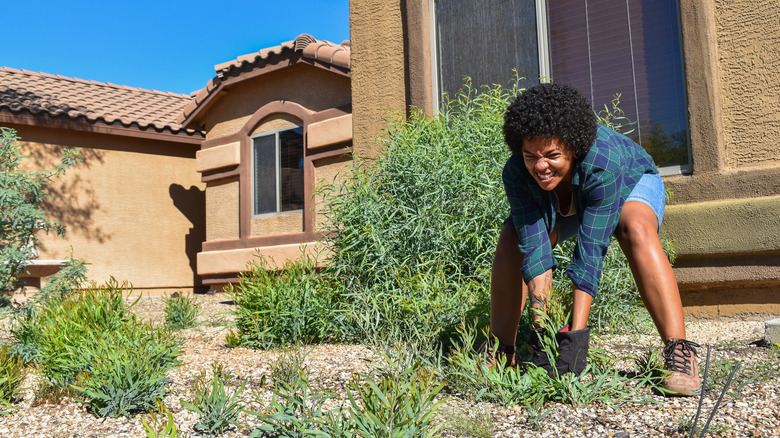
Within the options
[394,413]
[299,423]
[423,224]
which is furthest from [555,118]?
[423,224]

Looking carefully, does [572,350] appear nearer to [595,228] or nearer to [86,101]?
[595,228]

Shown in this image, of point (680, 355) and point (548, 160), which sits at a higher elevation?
point (548, 160)

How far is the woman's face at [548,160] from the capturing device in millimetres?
2520

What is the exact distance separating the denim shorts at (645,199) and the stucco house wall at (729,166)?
2032 mm

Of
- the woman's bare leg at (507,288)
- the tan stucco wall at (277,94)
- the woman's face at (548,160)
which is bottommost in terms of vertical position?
the woman's bare leg at (507,288)

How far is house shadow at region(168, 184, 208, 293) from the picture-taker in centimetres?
1251

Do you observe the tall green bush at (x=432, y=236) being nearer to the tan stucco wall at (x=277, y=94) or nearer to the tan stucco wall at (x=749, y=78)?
the tan stucco wall at (x=749, y=78)

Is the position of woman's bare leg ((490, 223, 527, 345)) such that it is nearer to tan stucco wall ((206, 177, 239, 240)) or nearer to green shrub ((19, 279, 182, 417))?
green shrub ((19, 279, 182, 417))

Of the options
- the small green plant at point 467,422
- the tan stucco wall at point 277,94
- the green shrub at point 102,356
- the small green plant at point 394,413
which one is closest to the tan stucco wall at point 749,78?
the small green plant at point 467,422

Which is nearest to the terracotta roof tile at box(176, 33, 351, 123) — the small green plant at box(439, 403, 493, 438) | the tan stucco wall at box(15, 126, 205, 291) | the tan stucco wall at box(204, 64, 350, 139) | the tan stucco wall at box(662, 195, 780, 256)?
the tan stucco wall at box(204, 64, 350, 139)

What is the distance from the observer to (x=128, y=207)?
11773 millimetres

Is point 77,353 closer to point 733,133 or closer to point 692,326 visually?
point 692,326

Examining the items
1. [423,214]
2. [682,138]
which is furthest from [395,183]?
[682,138]

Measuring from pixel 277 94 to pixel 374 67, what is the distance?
149 inches
